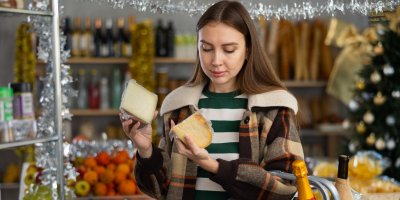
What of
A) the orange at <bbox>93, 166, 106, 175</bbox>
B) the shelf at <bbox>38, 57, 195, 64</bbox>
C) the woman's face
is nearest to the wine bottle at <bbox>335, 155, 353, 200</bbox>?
the woman's face

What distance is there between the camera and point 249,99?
191 cm

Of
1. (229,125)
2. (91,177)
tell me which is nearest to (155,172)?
(229,125)

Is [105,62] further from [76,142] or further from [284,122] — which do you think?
[284,122]

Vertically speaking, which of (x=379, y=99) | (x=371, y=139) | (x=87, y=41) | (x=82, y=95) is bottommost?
(x=371, y=139)

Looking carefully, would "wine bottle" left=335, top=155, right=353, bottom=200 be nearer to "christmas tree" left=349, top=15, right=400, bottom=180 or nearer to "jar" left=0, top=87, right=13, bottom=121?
"jar" left=0, top=87, right=13, bottom=121

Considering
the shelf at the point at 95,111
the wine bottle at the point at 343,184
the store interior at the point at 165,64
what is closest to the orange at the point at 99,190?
the wine bottle at the point at 343,184

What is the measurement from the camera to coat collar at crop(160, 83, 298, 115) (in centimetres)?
190

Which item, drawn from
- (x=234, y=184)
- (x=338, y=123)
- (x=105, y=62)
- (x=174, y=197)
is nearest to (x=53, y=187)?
(x=174, y=197)

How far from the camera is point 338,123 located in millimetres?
6891

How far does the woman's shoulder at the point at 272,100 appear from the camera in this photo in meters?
1.89

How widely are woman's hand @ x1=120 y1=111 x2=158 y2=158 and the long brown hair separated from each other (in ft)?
0.84

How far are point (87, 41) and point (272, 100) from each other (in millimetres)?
4864

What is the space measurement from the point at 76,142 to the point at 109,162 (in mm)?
217

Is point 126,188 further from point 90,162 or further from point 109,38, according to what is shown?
point 109,38
